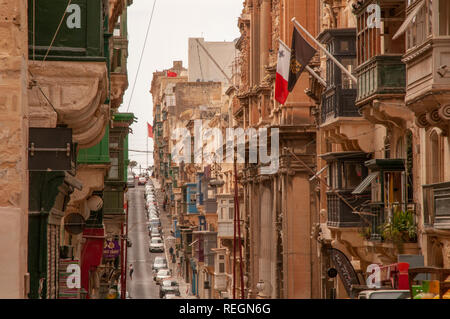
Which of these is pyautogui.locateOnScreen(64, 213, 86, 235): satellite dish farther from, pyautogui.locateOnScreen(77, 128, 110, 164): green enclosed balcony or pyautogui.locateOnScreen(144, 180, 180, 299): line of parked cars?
pyautogui.locateOnScreen(144, 180, 180, 299): line of parked cars

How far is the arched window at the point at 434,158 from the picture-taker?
996 inches

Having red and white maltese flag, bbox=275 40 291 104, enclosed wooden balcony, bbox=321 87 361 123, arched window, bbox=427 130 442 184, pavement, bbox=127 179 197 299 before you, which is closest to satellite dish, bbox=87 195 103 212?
red and white maltese flag, bbox=275 40 291 104

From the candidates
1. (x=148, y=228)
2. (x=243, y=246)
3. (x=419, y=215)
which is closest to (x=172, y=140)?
(x=148, y=228)

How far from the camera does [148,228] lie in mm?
141500

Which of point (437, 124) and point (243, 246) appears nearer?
point (437, 124)

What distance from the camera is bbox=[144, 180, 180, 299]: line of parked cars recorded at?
8814 cm

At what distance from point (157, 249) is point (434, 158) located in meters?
99.3

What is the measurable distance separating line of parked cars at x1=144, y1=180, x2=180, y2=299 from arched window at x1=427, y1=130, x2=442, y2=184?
55.0 metres

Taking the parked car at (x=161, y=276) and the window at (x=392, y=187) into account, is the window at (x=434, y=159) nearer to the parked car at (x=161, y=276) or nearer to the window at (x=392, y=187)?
the window at (x=392, y=187)

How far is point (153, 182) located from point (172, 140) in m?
49.8

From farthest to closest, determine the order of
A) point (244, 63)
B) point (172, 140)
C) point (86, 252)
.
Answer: point (172, 140) → point (244, 63) → point (86, 252)

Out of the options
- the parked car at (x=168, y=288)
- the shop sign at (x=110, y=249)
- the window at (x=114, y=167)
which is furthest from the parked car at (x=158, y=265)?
the window at (x=114, y=167)

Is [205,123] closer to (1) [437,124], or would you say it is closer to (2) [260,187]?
(2) [260,187]

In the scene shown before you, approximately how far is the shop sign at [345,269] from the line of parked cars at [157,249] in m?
47.3
